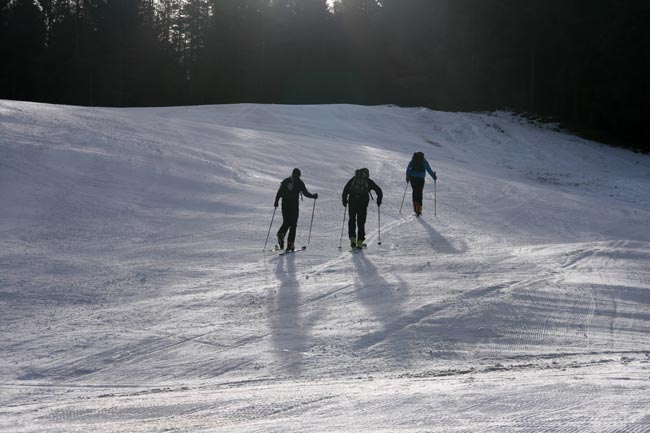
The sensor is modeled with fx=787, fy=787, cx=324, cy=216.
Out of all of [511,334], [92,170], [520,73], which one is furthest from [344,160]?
[520,73]

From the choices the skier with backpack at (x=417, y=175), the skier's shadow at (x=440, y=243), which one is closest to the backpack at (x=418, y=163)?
the skier with backpack at (x=417, y=175)

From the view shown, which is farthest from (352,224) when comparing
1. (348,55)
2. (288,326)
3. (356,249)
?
(348,55)

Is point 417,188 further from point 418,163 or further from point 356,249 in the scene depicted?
point 356,249

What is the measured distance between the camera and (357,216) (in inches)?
573

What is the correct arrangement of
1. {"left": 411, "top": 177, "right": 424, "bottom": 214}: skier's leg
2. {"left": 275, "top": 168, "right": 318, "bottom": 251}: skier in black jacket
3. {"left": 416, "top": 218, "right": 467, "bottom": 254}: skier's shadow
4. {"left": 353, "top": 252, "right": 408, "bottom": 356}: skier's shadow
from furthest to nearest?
{"left": 411, "top": 177, "right": 424, "bottom": 214}: skier's leg < {"left": 416, "top": 218, "right": 467, "bottom": 254}: skier's shadow < {"left": 275, "top": 168, "right": 318, "bottom": 251}: skier in black jacket < {"left": 353, "top": 252, "right": 408, "bottom": 356}: skier's shadow

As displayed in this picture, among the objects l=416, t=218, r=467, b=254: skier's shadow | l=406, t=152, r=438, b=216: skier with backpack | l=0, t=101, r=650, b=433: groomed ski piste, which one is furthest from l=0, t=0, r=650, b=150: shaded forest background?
l=416, t=218, r=467, b=254: skier's shadow

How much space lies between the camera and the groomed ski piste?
608 cm

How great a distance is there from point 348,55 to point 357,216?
44986 mm

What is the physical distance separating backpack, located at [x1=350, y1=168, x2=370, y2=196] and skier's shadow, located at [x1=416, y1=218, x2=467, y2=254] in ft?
5.93

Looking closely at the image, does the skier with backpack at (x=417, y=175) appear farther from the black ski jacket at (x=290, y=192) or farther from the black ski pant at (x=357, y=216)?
the black ski jacket at (x=290, y=192)

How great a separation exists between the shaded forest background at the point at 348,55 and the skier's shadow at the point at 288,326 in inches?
1353

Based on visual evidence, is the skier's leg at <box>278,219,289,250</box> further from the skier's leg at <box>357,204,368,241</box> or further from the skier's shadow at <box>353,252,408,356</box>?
the skier's shadow at <box>353,252,408,356</box>

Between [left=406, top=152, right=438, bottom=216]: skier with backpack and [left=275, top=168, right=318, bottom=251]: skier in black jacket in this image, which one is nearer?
[left=275, top=168, right=318, bottom=251]: skier in black jacket

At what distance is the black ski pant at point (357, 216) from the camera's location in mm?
14320
